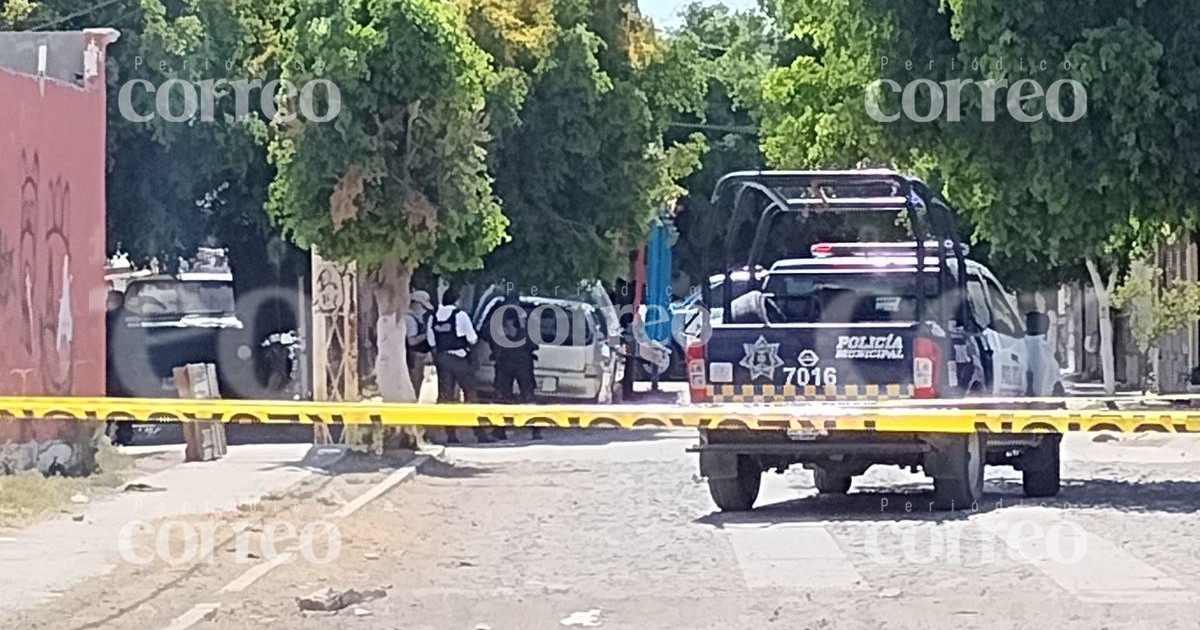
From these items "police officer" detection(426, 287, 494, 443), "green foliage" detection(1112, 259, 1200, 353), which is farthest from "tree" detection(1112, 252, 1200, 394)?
"police officer" detection(426, 287, 494, 443)

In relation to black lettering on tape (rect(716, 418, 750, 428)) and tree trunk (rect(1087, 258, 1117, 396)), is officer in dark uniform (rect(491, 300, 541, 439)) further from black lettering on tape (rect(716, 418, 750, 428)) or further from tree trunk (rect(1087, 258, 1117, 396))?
black lettering on tape (rect(716, 418, 750, 428))

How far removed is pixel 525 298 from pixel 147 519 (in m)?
12.4

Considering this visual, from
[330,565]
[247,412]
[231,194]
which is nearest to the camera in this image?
[247,412]

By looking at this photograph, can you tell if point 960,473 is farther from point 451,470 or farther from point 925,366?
point 451,470

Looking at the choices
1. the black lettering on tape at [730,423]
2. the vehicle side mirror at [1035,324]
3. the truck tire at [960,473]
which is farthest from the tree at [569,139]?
the black lettering on tape at [730,423]

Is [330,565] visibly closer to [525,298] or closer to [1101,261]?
[525,298]

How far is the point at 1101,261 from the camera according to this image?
1225 inches

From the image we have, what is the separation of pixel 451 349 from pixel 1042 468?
922 centimetres

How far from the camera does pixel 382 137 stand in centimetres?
1750

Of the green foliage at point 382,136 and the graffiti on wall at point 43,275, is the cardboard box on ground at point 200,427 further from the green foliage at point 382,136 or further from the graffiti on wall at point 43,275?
the graffiti on wall at point 43,275

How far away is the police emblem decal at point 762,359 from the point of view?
1318 cm

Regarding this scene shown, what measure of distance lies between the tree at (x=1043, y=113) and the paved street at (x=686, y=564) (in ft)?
7.37

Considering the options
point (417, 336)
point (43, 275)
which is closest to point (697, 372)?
point (43, 275)

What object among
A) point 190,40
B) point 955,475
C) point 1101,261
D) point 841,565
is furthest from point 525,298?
point 841,565
